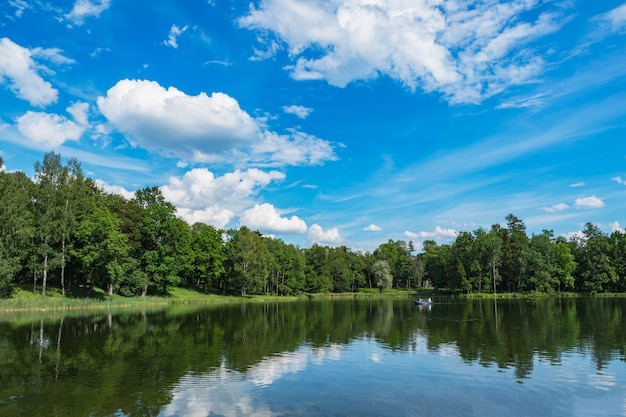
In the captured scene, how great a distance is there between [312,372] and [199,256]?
76566 mm

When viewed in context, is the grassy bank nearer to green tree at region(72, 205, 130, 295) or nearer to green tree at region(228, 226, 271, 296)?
green tree at region(72, 205, 130, 295)

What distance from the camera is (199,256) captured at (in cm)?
9375

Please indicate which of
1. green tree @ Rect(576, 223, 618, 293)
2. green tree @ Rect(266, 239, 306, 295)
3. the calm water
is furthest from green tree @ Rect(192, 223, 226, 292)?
green tree @ Rect(576, 223, 618, 293)

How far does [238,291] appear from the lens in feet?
346

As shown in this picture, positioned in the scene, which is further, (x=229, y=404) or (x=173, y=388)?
(x=173, y=388)

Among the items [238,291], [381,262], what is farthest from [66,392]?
[381,262]

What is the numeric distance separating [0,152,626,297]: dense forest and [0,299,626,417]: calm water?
3017 cm

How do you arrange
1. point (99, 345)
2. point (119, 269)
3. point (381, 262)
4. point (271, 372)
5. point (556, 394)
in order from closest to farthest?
point (556, 394), point (271, 372), point (99, 345), point (119, 269), point (381, 262)

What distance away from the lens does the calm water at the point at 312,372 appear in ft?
50.9

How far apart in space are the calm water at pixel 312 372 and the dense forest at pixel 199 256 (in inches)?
1188

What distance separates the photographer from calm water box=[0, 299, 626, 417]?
15.5 metres

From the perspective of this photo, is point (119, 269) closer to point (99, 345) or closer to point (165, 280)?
point (165, 280)

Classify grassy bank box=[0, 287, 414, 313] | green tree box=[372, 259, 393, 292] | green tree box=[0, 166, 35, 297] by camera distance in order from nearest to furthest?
green tree box=[0, 166, 35, 297] → grassy bank box=[0, 287, 414, 313] → green tree box=[372, 259, 393, 292]

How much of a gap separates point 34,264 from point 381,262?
96972mm
